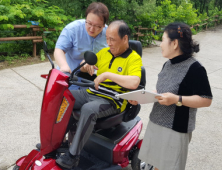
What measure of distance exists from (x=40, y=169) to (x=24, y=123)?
1729 mm

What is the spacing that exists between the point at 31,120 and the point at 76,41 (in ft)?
5.39

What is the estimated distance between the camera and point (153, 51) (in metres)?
9.96

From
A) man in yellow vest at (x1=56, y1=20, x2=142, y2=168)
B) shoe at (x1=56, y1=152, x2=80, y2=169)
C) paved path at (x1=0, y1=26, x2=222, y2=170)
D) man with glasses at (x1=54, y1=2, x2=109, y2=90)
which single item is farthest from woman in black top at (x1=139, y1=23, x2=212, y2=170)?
paved path at (x1=0, y1=26, x2=222, y2=170)

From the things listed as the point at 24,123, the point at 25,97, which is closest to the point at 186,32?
the point at 24,123

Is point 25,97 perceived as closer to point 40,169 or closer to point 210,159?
point 40,169

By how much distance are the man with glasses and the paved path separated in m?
1.09

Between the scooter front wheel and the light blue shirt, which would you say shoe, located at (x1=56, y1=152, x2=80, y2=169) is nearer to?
the scooter front wheel

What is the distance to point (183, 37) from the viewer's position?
186 centimetres

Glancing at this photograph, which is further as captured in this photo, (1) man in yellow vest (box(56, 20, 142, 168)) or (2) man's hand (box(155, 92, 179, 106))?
(1) man in yellow vest (box(56, 20, 142, 168))

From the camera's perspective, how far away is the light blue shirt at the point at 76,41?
8.64 feet

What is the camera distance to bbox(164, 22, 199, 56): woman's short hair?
1856mm

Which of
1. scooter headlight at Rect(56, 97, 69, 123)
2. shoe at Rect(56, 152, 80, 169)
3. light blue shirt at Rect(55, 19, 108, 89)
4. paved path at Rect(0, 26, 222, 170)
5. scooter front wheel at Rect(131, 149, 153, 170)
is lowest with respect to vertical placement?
paved path at Rect(0, 26, 222, 170)

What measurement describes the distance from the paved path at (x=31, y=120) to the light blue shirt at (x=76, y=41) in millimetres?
1206

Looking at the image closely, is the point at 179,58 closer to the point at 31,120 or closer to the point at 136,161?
the point at 136,161
